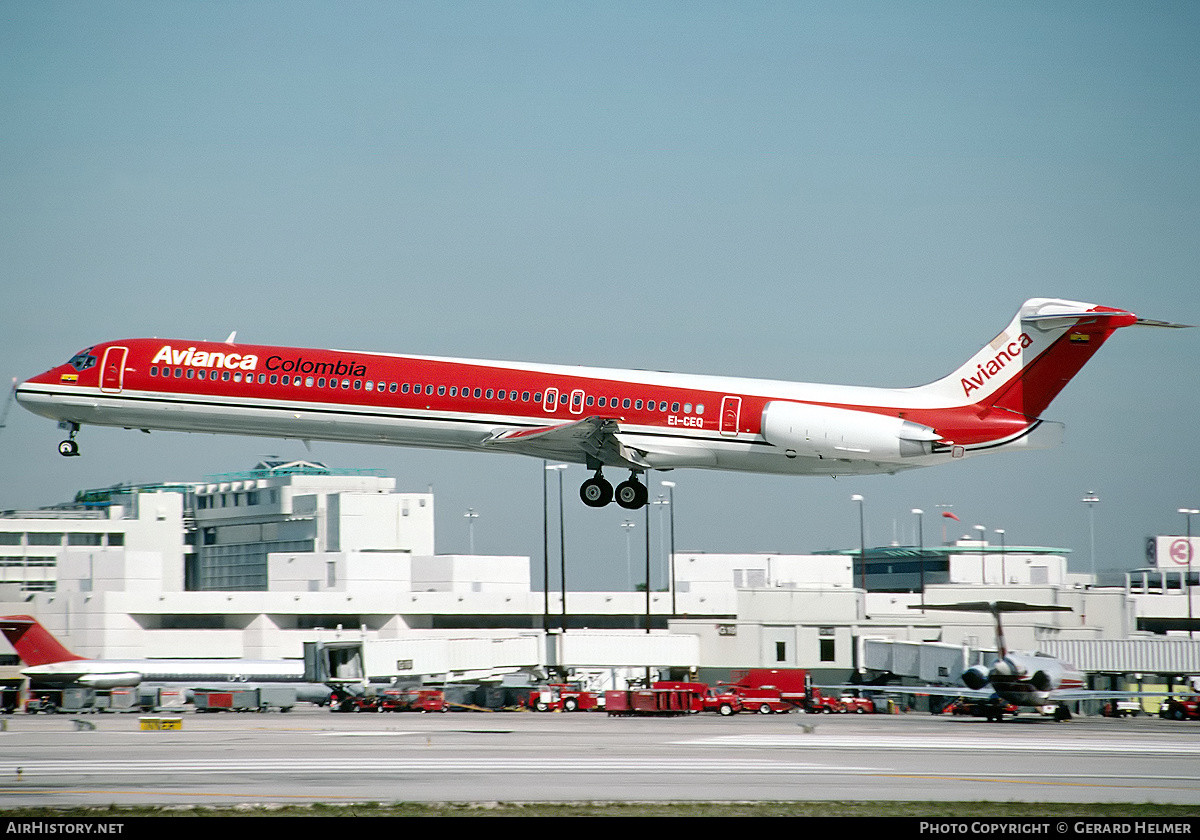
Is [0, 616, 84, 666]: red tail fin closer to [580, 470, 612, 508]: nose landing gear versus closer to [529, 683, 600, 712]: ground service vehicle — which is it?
[529, 683, 600, 712]: ground service vehicle

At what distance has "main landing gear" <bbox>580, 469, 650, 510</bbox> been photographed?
3925cm

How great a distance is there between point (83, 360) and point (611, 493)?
52.0ft

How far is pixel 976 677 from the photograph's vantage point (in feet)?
157

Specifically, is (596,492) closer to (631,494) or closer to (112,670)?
(631,494)

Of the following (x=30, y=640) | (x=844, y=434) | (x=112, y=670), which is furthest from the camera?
(x=112, y=670)

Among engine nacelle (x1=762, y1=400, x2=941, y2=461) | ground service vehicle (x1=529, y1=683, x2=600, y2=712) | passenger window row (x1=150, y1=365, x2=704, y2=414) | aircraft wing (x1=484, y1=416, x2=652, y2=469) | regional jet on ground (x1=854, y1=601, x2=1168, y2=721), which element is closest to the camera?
engine nacelle (x1=762, y1=400, x2=941, y2=461)

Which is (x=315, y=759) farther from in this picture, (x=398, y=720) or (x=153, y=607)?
(x=153, y=607)

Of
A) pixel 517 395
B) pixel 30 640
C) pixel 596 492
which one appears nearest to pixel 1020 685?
pixel 596 492

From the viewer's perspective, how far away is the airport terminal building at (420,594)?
241ft

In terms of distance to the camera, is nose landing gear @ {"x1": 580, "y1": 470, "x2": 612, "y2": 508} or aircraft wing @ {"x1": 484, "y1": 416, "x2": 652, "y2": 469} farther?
nose landing gear @ {"x1": 580, "y1": 470, "x2": 612, "y2": 508}

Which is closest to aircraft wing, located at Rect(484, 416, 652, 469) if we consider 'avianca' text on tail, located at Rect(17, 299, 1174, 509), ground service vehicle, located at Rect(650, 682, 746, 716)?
'avianca' text on tail, located at Rect(17, 299, 1174, 509)

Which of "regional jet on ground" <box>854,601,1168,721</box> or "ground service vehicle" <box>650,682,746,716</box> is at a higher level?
"regional jet on ground" <box>854,601,1168,721</box>

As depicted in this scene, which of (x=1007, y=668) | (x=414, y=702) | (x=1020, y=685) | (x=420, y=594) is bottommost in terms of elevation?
(x=414, y=702)

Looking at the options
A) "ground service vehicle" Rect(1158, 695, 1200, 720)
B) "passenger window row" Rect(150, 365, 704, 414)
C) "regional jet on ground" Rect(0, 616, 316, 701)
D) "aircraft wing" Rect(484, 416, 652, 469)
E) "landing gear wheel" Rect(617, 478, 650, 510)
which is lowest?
"ground service vehicle" Rect(1158, 695, 1200, 720)
